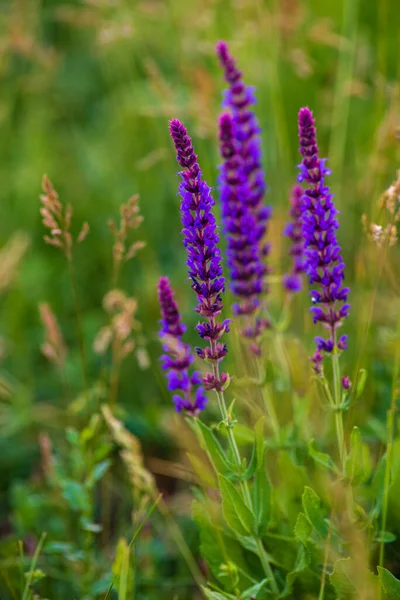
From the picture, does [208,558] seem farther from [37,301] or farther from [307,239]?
[37,301]

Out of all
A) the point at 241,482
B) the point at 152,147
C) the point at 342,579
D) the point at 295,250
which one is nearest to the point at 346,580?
the point at 342,579

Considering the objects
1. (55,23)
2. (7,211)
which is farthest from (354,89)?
(55,23)

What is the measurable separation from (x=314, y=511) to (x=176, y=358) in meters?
0.51

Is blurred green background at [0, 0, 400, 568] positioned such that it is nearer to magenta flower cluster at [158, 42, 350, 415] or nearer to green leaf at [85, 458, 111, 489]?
green leaf at [85, 458, 111, 489]

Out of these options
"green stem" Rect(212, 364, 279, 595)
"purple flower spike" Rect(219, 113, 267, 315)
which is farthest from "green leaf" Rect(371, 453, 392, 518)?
"purple flower spike" Rect(219, 113, 267, 315)

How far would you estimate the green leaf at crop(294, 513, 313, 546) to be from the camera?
1670 mm

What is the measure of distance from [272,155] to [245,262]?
2157 mm

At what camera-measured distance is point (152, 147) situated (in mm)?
4465

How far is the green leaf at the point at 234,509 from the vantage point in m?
1.65

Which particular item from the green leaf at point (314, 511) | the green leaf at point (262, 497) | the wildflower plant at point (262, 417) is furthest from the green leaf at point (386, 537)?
the green leaf at point (262, 497)

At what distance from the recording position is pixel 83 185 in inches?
180

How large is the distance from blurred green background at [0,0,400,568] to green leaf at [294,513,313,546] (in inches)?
27.9

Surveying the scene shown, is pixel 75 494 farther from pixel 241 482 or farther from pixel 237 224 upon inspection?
pixel 237 224

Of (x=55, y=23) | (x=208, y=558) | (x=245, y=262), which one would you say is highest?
(x=55, y=23)
